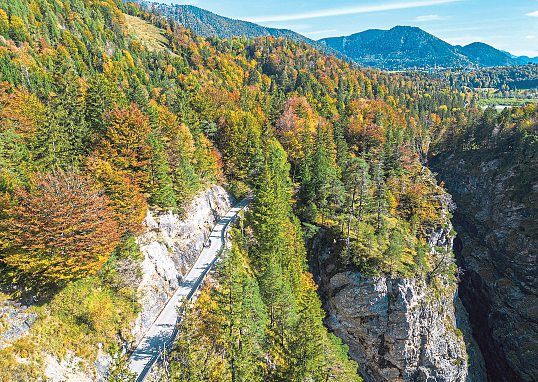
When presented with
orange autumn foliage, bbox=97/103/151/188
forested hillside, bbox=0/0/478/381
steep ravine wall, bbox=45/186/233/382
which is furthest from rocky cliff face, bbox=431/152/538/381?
orange autumn foliage, bbox=97/103/151/188

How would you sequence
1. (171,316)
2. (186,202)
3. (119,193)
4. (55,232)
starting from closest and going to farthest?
(55,232)
(119,193)
(171,316)
(186,202)

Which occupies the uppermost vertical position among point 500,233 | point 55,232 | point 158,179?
point 55,232

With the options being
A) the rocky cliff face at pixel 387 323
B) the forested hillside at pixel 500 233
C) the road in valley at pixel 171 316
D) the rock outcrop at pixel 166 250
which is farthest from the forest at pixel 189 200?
the forested hillside at pixel 500 233

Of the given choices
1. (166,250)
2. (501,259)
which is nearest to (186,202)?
(166,250)

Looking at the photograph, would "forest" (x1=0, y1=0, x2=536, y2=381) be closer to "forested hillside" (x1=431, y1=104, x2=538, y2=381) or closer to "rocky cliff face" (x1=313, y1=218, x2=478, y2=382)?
"rocky cliff face" (x1=313, y1=218, x2=478, y2=382)

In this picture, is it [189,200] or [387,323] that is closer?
[189,200]

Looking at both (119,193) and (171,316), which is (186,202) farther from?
(171,316)
